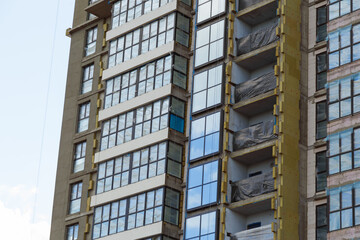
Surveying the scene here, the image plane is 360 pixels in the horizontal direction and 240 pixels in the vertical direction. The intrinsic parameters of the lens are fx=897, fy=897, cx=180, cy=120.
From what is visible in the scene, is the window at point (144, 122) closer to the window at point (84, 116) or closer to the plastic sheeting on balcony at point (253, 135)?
the window at point (84, 116)

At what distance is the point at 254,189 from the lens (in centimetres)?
5488

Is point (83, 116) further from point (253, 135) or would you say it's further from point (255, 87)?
point (253, 135)

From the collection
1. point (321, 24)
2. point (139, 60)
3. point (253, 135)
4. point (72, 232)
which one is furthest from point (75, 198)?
point (321, 24)

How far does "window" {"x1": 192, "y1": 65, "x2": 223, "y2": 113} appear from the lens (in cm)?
5884

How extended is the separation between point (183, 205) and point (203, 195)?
268cm

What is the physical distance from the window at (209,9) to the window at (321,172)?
13.1 meters

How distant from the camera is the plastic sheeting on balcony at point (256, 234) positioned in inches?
2073

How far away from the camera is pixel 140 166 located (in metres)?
60.9

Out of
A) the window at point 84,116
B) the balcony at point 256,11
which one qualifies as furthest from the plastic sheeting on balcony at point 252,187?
the window at point 84,116

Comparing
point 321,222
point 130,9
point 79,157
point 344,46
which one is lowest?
point 321,222

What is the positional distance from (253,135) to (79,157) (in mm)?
17223

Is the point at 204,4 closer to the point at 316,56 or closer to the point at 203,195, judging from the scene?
the point at 316,56

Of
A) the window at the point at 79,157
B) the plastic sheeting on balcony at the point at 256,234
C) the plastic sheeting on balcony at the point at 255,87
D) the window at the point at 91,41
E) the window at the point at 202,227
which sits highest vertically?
the window at the point at 91,41

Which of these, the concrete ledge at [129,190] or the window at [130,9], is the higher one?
the window at [130,9]
